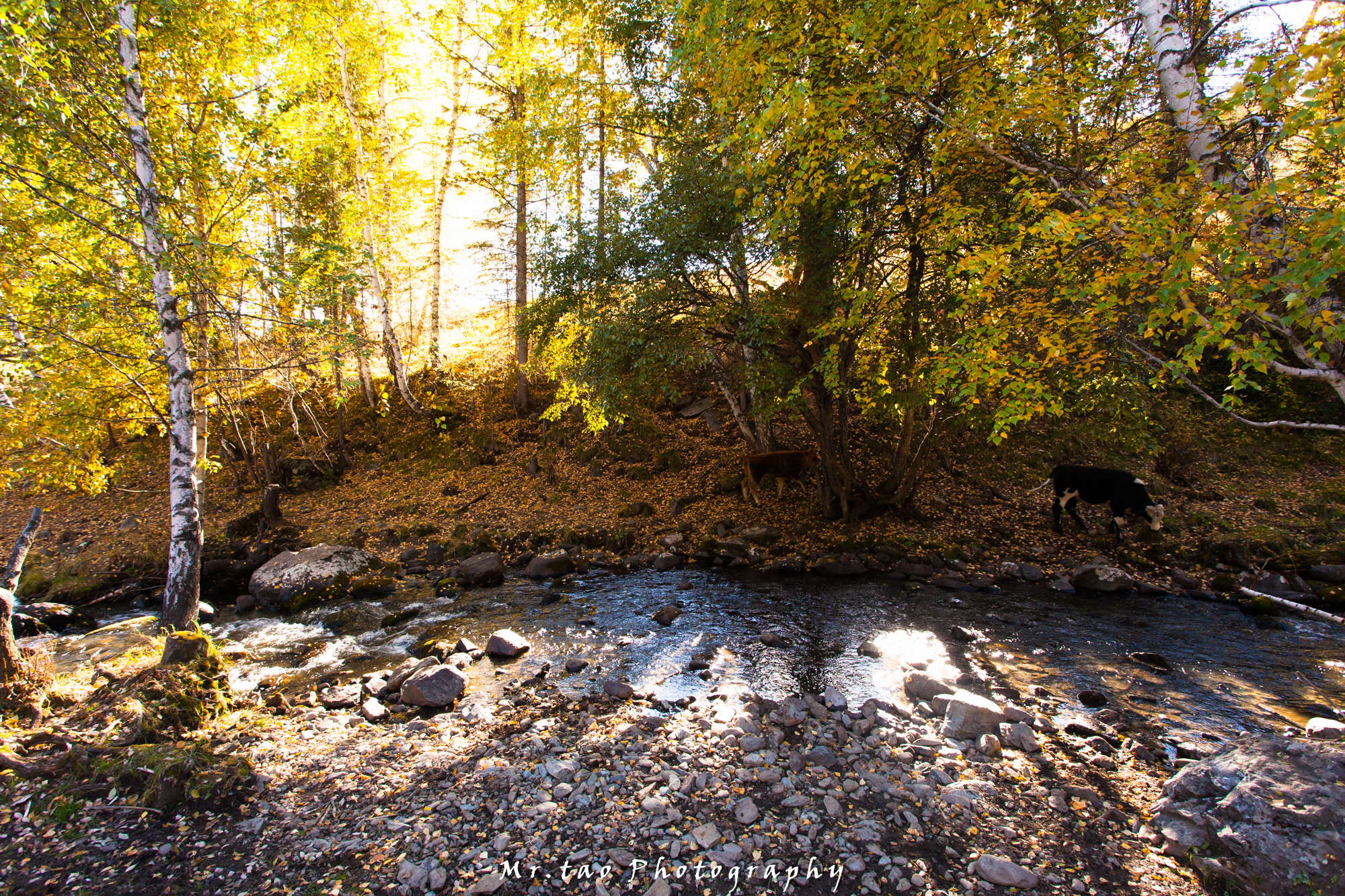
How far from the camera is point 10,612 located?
5508mm

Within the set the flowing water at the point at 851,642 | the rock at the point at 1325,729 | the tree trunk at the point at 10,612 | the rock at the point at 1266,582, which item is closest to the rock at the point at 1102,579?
the flowing water at the point at 851,642

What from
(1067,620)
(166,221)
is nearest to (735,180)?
(166,221)

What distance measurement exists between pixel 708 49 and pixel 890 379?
7.05 metres

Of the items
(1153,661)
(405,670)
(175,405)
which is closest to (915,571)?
(1153,661)

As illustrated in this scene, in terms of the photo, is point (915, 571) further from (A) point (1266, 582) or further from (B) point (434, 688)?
(B) point (434, 688)

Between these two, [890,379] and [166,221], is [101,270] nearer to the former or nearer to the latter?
[166,221]

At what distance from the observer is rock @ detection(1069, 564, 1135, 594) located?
32.9ft

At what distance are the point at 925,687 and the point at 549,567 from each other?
803 centimetres

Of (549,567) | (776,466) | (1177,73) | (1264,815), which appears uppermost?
(1177,73)

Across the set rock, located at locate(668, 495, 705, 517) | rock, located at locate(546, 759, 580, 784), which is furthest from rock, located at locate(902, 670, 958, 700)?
rock, located at locate(668, 495, 705, 517)

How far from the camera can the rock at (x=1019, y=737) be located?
5.25 metres

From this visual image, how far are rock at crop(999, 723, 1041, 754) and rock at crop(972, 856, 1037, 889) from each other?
5.76 feet

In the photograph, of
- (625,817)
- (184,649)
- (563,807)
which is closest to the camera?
(625,817)

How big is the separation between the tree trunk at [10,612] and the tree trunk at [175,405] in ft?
4.27
